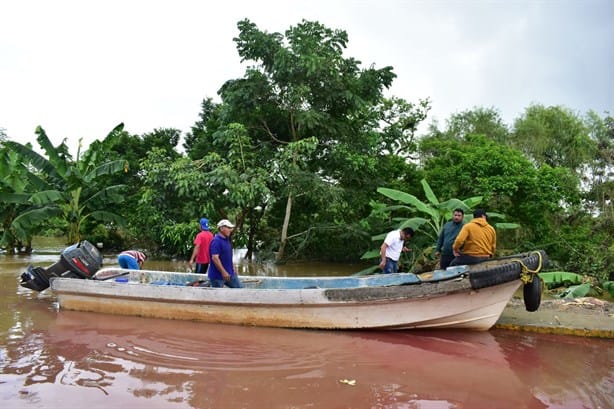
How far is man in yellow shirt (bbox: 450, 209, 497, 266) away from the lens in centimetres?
677

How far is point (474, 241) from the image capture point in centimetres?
682

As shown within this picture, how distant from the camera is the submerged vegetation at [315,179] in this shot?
1365 centimetres

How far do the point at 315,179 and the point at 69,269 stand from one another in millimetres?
7824

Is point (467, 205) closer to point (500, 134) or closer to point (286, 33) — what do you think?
point (286, 33)

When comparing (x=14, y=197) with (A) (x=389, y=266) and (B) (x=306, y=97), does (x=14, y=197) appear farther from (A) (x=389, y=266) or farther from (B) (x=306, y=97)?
(A) (x=389, y=266)

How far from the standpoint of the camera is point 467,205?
11820mm

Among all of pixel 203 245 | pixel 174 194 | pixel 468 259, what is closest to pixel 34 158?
pixel 174 194

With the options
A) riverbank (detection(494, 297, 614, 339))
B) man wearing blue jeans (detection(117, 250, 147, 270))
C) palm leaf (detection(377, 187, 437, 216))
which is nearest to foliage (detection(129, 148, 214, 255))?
man wearing blue jeans (detection(117, 250, 147, 270))

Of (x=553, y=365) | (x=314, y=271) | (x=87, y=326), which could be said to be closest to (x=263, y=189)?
(x=314, y=271)

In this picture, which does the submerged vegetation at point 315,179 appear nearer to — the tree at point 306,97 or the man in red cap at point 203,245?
the tree at point 306,97

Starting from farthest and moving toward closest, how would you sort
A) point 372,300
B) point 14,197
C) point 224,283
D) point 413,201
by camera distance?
point 14,197
point 413,201
point 224,283
point 372,300

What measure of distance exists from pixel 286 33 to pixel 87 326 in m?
11.4

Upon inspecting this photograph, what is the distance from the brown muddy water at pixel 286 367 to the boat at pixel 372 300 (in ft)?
0.61

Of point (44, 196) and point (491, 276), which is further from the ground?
point (44, 196)
